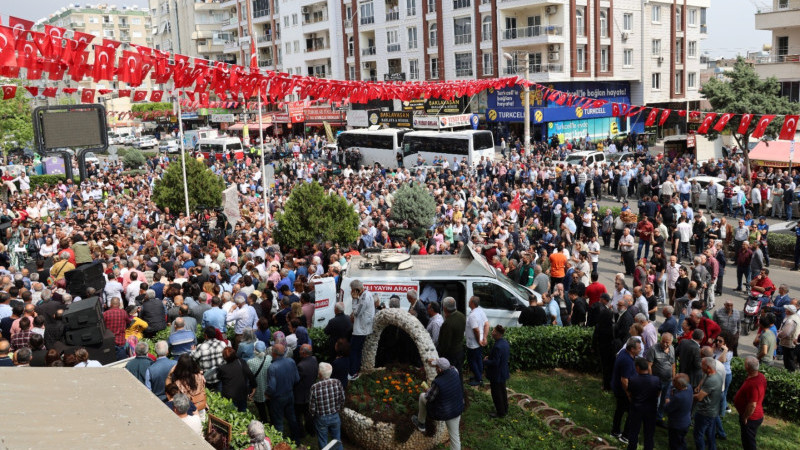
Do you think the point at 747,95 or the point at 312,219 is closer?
the point at 312,219

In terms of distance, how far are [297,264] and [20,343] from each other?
584 cm

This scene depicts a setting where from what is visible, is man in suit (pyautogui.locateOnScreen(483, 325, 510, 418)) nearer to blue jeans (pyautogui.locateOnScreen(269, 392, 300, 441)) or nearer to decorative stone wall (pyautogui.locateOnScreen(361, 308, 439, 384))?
decorative stone wall (pyautogui.locateOnScreen(361, 308, 439, 384))

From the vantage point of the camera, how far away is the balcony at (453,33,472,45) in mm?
48263

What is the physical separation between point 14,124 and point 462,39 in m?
34.7

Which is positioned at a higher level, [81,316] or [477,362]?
[81,316]

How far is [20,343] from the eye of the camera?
401 inches

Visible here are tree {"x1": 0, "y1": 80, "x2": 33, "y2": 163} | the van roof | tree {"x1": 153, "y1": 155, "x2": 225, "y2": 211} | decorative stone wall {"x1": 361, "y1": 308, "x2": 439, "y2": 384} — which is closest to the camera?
decorative stone wall {"x1": 361, "y1": 308, "x2": 439, "y2": 384}

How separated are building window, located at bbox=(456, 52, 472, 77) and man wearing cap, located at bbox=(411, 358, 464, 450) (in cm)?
4301

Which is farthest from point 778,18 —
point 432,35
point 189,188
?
point 189,188

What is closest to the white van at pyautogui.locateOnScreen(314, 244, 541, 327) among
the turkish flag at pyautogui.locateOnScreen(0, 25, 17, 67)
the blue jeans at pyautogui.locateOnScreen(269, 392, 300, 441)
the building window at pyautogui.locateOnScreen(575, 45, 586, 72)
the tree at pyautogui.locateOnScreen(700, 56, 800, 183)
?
the blue jeans at pyautogui.locateOnScreen(269, 392, 300, 441)

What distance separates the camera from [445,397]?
25.7ft

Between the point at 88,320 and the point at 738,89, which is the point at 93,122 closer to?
the point at 88,320

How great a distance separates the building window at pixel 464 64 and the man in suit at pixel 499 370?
41.5 m

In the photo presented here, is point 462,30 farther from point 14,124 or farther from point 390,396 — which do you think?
point 390,396
